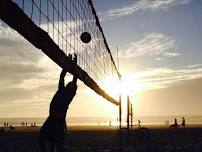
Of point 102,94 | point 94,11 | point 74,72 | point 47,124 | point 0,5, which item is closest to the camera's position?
point 0,5

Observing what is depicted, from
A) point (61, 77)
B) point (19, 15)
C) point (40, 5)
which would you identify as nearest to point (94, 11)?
point (61, 77)

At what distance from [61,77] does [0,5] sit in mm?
3712

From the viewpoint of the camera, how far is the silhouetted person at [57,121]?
7.84 metres

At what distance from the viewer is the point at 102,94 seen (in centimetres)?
1636

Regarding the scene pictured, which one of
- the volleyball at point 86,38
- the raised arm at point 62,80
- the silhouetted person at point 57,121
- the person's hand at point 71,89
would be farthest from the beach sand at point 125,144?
the raised arm at point 62,80

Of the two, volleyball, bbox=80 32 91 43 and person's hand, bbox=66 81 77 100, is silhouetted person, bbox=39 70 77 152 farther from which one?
volleyball, bbox=80 32 91 43

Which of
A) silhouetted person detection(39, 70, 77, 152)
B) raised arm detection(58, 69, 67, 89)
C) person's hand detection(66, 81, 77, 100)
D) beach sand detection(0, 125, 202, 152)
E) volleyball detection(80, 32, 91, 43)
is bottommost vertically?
beach sand detection(0, 125, 202, 152)

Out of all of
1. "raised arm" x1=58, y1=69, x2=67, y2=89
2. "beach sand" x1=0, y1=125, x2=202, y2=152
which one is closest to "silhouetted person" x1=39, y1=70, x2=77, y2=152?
Result: "raised arm" x1=58, y1=69, x2=67, y2=89

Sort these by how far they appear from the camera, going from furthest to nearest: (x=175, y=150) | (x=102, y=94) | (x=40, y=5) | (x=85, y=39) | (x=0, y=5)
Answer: (x=175, y=150) < (x=102, y=94) < (x=85, y=39) < (x=40, y=5) < (x=0, y=5)

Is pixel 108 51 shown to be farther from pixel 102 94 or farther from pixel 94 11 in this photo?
pixel 94 11

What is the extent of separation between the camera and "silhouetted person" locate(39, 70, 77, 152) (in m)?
7.84

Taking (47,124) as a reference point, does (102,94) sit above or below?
above

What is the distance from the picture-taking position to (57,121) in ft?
26.3

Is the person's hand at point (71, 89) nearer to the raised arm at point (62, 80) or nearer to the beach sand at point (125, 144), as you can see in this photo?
the raised arm at point (62, 80)
